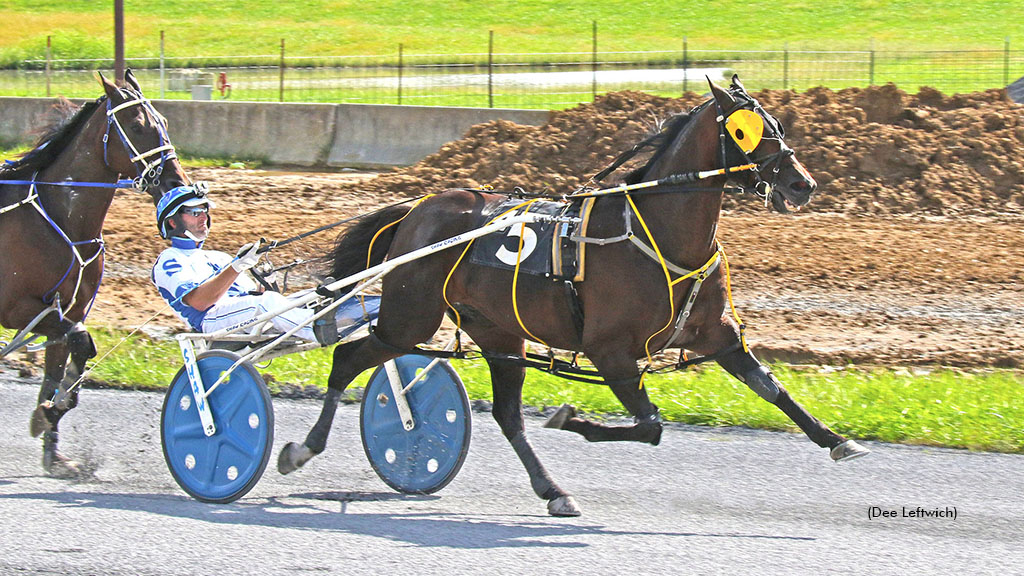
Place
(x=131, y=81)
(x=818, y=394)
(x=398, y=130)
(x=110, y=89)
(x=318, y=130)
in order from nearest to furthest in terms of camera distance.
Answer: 1. (x=110, y=89)
2. (x=131, y=81)
3. (x=818, y=394)
4. (x=398, y=130)
5. (x=318, y=130)

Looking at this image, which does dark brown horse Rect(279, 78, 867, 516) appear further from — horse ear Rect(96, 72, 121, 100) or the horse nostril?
horse ear Rect(96, 72, 121, 100)

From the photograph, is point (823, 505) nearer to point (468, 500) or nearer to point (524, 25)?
point (468, 500)

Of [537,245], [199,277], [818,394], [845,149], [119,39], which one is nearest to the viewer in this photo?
[537,245]

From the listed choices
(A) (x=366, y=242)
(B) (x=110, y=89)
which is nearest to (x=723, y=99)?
(A) (x=366, y=242)

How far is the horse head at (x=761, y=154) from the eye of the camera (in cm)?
566

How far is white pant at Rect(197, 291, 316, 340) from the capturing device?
21.1 ft

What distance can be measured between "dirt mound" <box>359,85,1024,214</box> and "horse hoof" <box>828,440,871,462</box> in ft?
28.5

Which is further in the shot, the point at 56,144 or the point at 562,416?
the point at 56,144

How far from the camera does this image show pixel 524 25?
38500 millimetres

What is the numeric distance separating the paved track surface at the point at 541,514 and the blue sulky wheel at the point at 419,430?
124 mm

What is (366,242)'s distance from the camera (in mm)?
6922

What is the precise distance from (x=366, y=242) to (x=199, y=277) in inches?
39.9

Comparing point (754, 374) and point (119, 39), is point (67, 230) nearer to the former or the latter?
point (754, 374)

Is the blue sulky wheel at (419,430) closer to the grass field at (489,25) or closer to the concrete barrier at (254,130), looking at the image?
the concrete barrier at (254,130)
